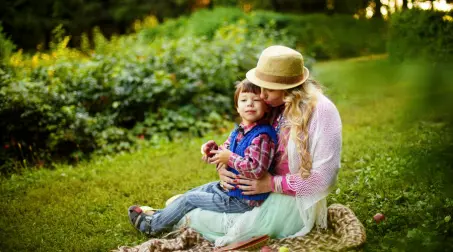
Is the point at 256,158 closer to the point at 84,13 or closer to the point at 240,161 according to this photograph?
the point at 240,161

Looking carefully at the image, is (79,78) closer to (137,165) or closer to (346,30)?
(137,165)

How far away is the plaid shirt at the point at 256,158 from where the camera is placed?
311 centimetres

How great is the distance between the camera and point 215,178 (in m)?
4.82

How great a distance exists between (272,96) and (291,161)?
437 mm

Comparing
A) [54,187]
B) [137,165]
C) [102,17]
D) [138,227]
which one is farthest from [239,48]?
[102,17]

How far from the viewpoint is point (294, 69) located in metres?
3.10

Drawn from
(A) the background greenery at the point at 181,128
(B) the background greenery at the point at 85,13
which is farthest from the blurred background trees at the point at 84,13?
(A) the background greenery at the point at 181,128

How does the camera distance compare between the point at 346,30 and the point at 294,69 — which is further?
the point at 294,69

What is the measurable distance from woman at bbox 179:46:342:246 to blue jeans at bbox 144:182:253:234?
0.21ft

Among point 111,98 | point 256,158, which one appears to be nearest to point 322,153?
point 256,158

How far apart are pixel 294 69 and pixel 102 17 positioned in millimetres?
18961

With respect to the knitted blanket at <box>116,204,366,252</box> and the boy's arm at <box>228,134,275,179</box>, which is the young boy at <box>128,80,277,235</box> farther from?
the knitted blanket at <box>116,204,366,252</box>

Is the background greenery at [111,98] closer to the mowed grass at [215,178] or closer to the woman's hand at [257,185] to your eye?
the mowed grass at [215,178]

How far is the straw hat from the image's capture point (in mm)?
3088
